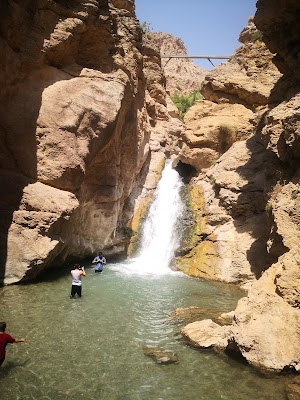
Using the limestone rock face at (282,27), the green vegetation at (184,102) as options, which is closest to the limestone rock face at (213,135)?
the limestone rock face at (282,27)

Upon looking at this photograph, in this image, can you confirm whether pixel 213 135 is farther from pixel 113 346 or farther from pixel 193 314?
pixel 113 346

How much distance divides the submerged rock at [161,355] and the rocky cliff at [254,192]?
3.18ft

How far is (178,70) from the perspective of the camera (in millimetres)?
72812

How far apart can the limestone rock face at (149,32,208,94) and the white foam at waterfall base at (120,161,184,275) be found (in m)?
21.4

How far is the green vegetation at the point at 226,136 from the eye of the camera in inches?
1035

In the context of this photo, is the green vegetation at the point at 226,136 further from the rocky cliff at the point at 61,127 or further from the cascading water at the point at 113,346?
the cascading water at the point at 113,346

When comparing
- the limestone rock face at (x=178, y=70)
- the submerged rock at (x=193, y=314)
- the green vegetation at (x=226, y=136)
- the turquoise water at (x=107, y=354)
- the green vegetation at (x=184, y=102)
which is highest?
the limestone rock face at (x=178, y=70)

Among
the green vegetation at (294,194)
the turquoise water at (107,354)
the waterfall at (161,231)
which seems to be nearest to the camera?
the turquoise water at (107,354)

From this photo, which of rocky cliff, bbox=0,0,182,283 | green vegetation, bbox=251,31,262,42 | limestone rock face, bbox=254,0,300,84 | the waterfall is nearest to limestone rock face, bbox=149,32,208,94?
green vegetation, bbox=251,31,262,42

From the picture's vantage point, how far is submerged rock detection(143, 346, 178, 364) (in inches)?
332

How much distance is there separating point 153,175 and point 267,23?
14267mm

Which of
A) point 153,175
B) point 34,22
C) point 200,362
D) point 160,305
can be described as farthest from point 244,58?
point 200,362

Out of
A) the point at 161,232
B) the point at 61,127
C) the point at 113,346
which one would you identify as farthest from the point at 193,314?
the point at 161,232

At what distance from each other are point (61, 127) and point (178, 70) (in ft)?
204
